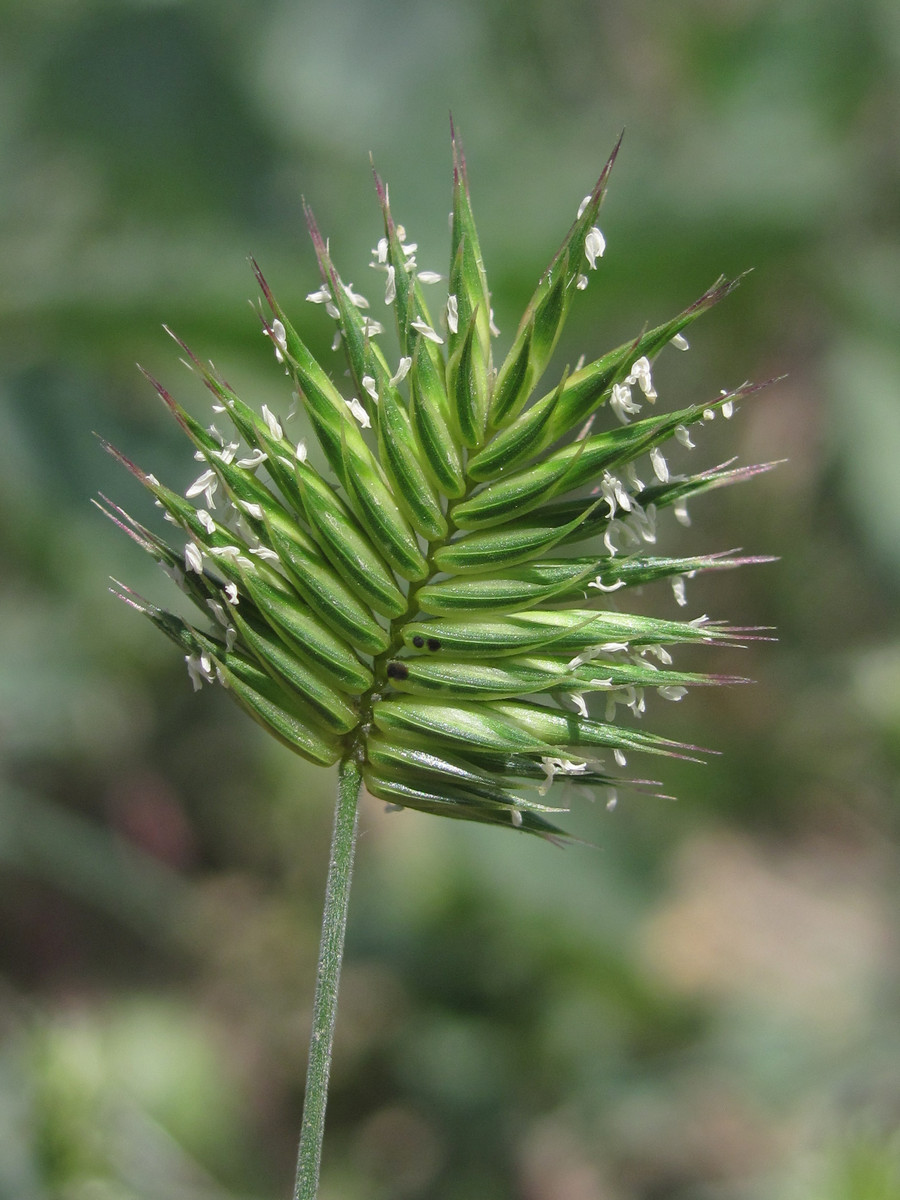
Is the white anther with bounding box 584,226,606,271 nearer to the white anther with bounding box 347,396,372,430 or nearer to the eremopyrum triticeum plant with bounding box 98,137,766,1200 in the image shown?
the eremopyrum triticeum plant with bounding box 98,137,766,1200

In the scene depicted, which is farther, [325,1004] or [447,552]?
[447,552]

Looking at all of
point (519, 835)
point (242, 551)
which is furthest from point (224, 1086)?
point (242, 551)

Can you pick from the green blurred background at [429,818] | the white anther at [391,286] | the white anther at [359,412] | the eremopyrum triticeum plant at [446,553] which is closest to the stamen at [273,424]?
the eremopyrum triticeum plant at [446,553]

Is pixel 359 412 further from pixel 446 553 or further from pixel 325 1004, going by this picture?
pixel 325 1004

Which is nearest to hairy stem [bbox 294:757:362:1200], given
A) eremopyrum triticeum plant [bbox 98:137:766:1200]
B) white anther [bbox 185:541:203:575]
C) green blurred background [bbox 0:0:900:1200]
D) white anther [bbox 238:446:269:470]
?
eremopyrum triticeum plant [bbox 98:137:766:1200]

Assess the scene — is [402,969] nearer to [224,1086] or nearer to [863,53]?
[224,1086]

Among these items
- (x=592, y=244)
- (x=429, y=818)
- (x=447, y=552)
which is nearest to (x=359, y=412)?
(x=447, y=552)

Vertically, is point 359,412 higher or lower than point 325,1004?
higher
